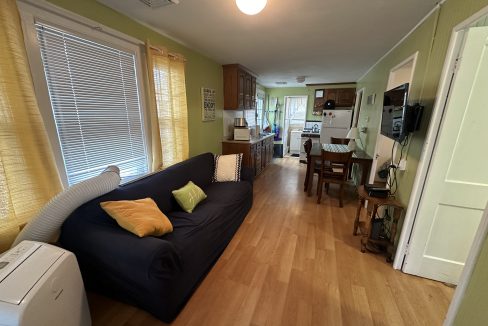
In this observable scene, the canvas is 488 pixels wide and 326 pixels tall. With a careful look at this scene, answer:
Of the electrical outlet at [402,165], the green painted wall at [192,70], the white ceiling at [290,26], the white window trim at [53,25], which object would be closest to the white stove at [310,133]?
the white ceiling at [290,26]

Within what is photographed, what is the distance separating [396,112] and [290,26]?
4.54 feet

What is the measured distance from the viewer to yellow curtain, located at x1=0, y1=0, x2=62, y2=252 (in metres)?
1.22

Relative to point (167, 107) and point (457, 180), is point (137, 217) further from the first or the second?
point (457, 180)

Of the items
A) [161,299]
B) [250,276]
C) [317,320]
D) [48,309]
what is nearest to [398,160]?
[317,320]

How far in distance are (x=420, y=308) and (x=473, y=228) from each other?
0.78m

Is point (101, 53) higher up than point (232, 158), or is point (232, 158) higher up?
point (101, 53)

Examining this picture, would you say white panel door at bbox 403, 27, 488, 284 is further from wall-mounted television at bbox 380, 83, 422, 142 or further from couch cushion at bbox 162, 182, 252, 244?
couch cushion at bbox 162, 182, 252, 244

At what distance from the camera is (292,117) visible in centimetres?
712

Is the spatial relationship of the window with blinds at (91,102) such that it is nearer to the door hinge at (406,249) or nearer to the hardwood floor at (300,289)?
the hardwood floor at (300,289)

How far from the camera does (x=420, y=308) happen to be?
4.91 feet

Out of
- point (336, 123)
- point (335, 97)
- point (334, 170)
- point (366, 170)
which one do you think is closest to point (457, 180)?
point (366, 170)

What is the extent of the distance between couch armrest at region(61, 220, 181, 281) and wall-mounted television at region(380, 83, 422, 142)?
214 centimetres

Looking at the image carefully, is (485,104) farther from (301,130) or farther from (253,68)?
(301,130)

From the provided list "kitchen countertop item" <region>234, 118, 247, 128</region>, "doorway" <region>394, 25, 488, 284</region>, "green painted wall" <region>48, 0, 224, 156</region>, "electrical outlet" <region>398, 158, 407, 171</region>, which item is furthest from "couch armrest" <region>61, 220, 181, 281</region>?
"kitchen countertop item" <region>234, 118, 247, 128</region>
